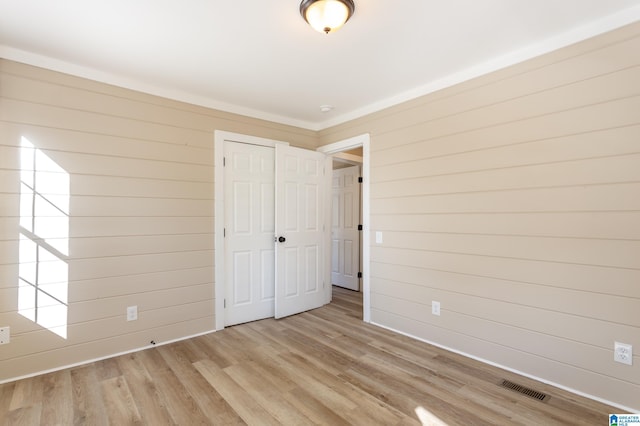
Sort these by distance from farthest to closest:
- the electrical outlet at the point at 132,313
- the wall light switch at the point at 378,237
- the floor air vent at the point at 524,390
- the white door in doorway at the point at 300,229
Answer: the white door in doorway at the point at 300,229
the wall light switch at the point at 378,237
the electrical outlet at the point at 132,313
the floor air vent at the point at 524,390

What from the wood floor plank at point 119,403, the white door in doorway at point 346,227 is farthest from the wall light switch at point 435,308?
the wood floor plank at point 119,403

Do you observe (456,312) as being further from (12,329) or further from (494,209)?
(12,329)

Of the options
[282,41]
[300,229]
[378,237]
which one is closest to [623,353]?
[378,237]

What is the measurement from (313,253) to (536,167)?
2.66 metres

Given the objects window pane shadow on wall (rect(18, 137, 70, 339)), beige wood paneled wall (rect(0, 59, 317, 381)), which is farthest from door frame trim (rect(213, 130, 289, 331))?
window pane shadow on wall (rect(18, 137, 70, 339))

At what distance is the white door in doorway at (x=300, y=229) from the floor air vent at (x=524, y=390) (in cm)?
236

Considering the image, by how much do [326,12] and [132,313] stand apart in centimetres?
301

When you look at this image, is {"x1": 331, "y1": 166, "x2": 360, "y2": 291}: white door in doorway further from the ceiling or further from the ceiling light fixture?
the ceiling light fixture

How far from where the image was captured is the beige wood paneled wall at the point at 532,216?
2033 mm

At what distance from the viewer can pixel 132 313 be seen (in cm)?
290

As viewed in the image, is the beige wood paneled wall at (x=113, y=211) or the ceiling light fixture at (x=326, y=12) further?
the beige wood paneled wall at (x=113, y=211)

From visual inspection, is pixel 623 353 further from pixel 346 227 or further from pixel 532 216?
pixel 346 227

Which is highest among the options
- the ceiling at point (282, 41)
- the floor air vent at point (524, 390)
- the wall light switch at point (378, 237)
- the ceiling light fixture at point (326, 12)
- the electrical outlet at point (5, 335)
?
the ceiling at point (282, 41)

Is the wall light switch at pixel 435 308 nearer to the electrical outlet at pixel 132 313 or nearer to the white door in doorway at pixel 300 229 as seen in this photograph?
the white door in doorway at pixel 300 229
